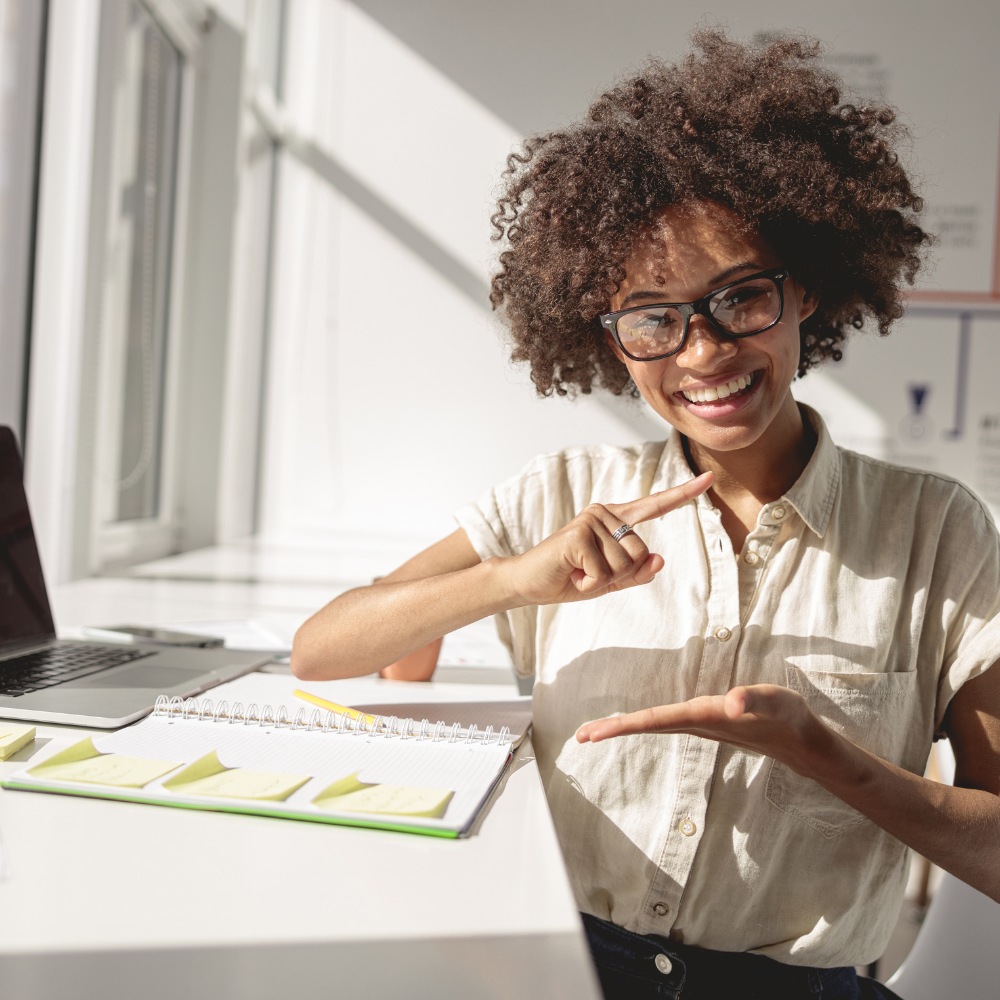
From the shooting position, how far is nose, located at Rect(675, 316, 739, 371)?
99 centimetres

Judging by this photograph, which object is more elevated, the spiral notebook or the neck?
the neck

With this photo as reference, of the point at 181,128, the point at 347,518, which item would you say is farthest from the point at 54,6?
the point at 347,518

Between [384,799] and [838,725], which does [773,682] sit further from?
[384,799]

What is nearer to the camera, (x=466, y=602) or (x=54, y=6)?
(x=466, y=602)

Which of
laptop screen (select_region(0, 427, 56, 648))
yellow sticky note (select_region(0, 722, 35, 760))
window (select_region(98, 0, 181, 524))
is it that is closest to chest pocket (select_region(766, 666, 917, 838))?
yellow sticky note (select_region(0, 722, 35, 760))

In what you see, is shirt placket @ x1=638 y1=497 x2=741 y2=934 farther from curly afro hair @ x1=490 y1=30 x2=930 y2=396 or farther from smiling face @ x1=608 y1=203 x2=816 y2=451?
curly afro hair @ x1=490 y1=30 x2=930 y2=396

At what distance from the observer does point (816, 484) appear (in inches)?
41.4

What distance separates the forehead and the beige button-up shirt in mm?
250

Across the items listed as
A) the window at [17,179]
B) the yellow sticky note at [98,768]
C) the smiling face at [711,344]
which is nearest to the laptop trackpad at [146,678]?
the yellow sticky note at [98,768]

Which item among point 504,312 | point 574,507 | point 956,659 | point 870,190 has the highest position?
point 870,190

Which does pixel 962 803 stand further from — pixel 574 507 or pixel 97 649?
pixel 97 649

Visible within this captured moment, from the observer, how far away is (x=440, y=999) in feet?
1.59

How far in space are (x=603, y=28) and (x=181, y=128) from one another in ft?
5.27

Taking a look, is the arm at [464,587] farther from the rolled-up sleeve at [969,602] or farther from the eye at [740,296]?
the rolled-up sleeve at [969,602]
